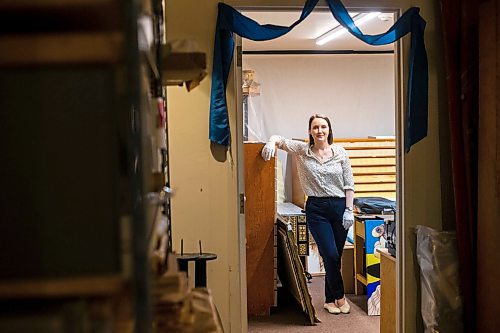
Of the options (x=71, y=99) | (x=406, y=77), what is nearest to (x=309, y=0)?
(x=406, y=77)

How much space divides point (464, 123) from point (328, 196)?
1556 millimetres

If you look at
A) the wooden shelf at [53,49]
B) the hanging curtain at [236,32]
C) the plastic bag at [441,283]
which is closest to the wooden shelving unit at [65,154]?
the wooden shelf at [53,49]

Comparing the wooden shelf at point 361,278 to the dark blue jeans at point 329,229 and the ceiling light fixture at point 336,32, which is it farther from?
the ceiling light fixture at point 336,32

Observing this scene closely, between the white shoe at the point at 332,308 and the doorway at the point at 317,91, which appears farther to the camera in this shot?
the doorway at the point at 317,91

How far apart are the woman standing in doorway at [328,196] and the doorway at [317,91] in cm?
181

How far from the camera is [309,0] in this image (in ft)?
10.0

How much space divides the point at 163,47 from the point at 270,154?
276 cm

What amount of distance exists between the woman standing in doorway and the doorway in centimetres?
181

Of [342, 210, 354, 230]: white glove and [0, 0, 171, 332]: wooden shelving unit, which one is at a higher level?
[0, 0, 171, 332]: wooden shelving unit

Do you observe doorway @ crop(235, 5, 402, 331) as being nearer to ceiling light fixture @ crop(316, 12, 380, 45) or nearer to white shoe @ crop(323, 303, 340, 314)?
ceiling light fixture @ crop(316, 12, 380, 45)

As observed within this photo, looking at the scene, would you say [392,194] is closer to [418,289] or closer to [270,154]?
[270,154]

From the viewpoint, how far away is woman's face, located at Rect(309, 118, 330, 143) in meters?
4.53

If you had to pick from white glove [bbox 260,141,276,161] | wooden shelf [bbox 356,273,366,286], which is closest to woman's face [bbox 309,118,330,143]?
white glove [bbox 260,141,276,161]

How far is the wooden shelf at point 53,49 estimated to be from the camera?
3.17 ft
